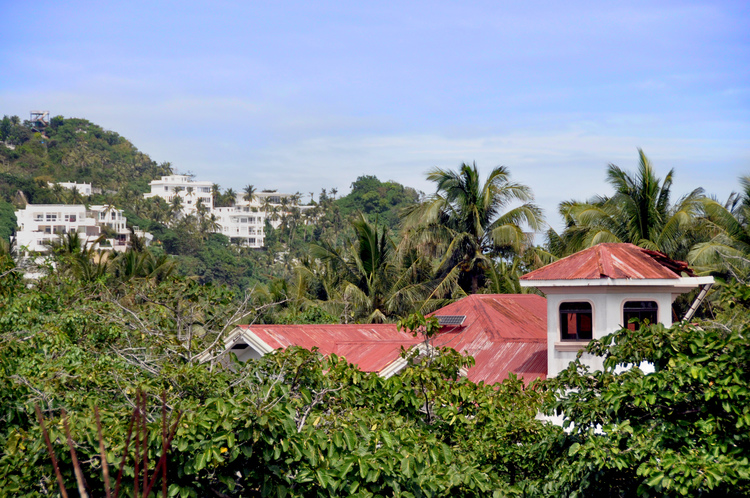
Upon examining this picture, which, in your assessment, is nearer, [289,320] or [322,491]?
[322,491]

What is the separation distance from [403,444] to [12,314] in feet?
27.1

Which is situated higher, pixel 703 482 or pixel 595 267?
pixel 595 267

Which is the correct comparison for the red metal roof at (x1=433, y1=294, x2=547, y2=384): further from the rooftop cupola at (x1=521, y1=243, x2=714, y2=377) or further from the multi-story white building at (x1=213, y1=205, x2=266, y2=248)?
the multi-story white building at (x1=213, y1=205, x2=266, y2=248)

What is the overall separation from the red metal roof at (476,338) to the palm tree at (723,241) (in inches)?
189

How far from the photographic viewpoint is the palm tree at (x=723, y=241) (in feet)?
67.6

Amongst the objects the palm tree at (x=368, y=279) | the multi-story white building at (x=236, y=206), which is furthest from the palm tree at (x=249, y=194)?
the palm tree at (x=368, y=279)

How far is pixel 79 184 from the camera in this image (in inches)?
4609

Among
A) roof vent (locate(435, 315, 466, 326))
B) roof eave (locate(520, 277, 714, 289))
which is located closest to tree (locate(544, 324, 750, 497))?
roof eave (locate(520, 277, 714, 289))

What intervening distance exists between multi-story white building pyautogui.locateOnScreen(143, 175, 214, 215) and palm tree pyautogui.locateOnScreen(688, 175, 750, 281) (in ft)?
387

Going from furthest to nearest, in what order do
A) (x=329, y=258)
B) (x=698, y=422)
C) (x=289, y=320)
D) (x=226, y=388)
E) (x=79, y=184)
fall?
(x=79, y=184) < (x=329, y=258) < (x=289, y=320) < (x=226, y=388) < (x=698, y=422)

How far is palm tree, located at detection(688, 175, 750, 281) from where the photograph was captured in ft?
67.6

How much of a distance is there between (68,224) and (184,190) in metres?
42.0

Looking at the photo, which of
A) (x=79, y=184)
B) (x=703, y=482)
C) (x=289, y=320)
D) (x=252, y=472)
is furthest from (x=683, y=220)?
(x=79, y=184)

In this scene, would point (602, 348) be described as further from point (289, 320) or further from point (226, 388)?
point (289, 320)
